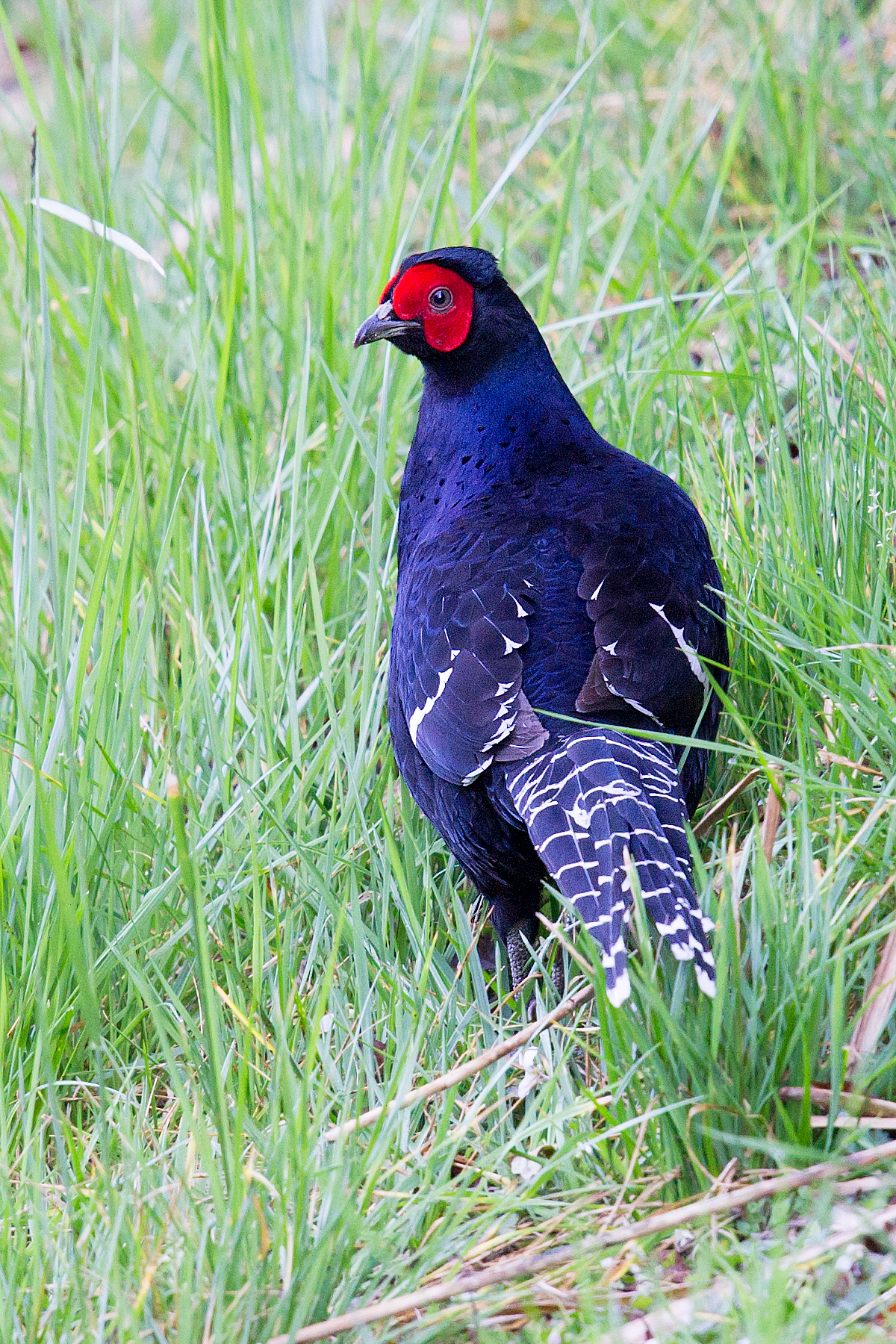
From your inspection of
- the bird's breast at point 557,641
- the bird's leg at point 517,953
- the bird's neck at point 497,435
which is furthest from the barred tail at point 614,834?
the bird's neck at point 497,435

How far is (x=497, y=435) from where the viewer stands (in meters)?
2.87

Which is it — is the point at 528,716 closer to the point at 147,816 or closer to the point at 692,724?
the point at 692,724

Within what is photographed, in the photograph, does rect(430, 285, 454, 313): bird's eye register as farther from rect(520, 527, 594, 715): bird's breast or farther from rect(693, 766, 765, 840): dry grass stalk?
rect(693, 766, 765, 840): dry grass stalk

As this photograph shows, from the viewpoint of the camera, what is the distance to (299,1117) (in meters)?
1.86

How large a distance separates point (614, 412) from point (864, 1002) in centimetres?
185

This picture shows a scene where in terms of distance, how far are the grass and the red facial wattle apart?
0.74 feet

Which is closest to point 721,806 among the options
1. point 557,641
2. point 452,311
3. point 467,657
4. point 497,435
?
point 557,641

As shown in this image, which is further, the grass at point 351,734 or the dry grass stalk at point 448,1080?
the dry grass stalk at point 448,1080

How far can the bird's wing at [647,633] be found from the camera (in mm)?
2371

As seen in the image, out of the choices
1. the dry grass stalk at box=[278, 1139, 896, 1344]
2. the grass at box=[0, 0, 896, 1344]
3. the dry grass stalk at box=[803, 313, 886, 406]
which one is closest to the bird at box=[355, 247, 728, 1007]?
the grass at box=[0, 0, 896, 1344]

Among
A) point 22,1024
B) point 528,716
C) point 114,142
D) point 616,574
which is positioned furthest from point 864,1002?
point 114,142

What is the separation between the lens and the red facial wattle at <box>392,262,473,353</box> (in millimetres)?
2873

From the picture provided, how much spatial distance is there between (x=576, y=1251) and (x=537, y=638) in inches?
42.6

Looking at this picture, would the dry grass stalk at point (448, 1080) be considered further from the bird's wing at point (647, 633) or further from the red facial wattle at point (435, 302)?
the red facial wattle at point (435, 302)
